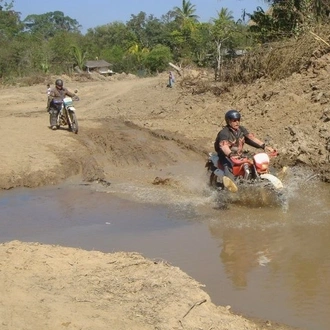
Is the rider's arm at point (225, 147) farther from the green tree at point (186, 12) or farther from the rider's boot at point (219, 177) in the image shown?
the green tree at point (186, 12)

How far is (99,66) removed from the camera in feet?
168

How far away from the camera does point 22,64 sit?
1708 inches

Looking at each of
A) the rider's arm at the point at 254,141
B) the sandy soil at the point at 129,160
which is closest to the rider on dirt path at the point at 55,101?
the sandy soil at the point at 129,160

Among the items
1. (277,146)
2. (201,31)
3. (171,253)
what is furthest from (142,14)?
(171,253)

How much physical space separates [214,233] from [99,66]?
4493cm

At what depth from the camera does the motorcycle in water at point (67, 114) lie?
1420cm

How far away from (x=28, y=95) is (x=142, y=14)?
50005 mm

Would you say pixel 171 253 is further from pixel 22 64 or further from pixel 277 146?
pixel 22 64

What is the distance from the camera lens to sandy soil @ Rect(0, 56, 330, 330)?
466cm

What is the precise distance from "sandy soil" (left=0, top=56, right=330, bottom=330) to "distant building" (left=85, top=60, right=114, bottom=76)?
2283 cm

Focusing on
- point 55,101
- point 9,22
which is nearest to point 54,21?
point 9,22

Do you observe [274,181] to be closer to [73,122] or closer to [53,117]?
[73,122]

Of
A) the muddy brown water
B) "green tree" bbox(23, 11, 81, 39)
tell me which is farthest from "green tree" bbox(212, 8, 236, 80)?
"green tree" bbox(23, 11, 81, 39)

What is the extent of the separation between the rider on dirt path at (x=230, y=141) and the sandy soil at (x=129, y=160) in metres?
2.08
